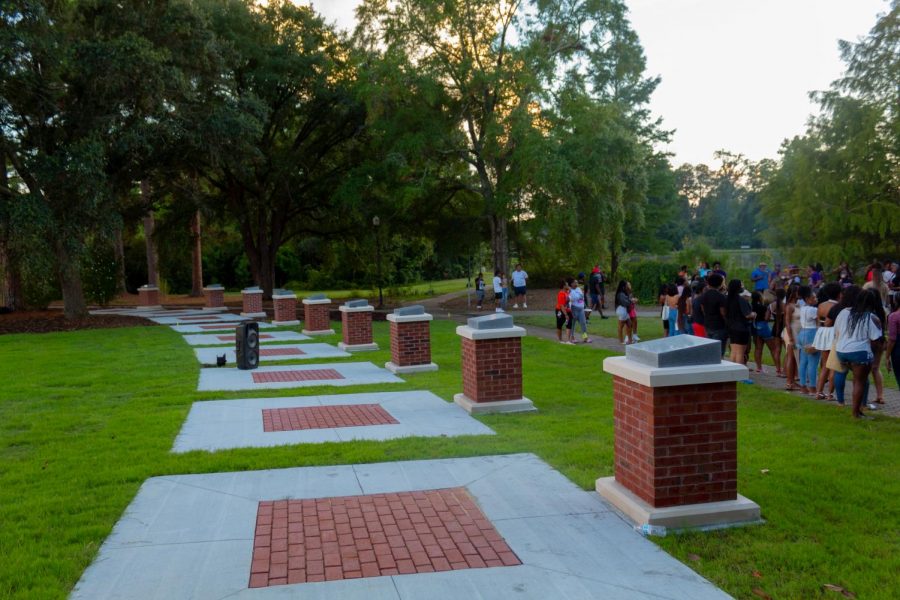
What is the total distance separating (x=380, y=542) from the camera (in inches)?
192

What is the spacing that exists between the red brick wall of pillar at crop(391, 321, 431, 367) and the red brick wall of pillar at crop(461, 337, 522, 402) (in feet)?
12.0

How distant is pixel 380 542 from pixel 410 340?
8203mm

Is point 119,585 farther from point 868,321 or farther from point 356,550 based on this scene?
point 868,321

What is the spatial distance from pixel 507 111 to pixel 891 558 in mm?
26776

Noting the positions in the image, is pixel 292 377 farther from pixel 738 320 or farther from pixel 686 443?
pixel 686 443

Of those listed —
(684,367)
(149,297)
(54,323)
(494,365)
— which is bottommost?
(54,323)

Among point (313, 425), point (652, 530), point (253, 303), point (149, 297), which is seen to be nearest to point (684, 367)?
point (652, 530)

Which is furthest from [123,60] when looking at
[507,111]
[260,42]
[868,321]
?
[868,321]

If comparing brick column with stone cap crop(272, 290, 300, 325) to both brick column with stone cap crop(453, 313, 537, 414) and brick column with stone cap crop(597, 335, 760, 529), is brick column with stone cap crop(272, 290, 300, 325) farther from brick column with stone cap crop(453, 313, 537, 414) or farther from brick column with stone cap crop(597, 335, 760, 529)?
brick column with stone cap crop(597, 335, 760, 529)

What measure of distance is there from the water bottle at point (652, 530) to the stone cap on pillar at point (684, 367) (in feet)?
3.12

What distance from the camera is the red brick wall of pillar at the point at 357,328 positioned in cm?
1664

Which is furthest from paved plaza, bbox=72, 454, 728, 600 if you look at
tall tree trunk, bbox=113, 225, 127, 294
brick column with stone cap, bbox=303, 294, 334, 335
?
tall tree trunk, bbox=113, 225, 127, 294

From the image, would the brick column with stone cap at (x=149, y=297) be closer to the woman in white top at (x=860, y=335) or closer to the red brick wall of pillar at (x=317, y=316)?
the red brick wall of pillar at (x=317, y=316)

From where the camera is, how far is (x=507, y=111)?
29.6 m
